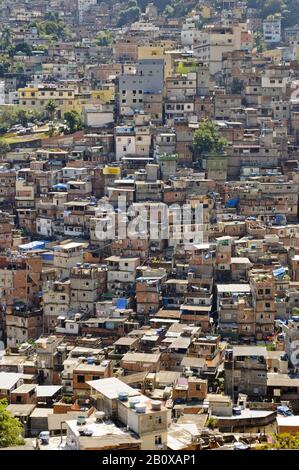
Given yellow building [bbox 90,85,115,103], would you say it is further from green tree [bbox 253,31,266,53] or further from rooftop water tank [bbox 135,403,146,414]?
rooftop water tank [bbox 135,403,146,414]

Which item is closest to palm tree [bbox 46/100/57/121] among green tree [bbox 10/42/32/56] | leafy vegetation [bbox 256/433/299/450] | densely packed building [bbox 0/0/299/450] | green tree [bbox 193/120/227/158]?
densely packed building [bbox 0/0/299/450]

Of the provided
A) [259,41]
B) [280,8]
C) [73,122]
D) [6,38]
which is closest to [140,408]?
[73,122]

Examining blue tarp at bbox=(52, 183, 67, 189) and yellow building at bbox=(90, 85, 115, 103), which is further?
yellow building at bbox=(90, 85, 115, 103)

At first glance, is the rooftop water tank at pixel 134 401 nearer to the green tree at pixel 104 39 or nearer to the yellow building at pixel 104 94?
the yellow building at pixel 104 94

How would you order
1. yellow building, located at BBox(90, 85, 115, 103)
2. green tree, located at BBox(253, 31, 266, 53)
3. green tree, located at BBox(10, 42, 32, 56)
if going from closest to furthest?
yellow building, located at BBox(90, 85, 115, 103) < green tree, located at BBox(10, 42, 32, 56) < green tree, located at BBox(253, 31, 266, 53)

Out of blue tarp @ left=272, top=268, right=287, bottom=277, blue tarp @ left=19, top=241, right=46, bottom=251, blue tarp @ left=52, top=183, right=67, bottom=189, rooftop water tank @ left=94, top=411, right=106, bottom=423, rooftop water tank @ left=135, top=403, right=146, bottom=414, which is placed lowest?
rooftop water tank @ left=94, top=411, right=106, bottom=423

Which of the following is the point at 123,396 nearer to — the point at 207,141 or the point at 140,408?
the point at 140,408

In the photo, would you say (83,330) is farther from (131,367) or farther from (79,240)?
(79,240)
